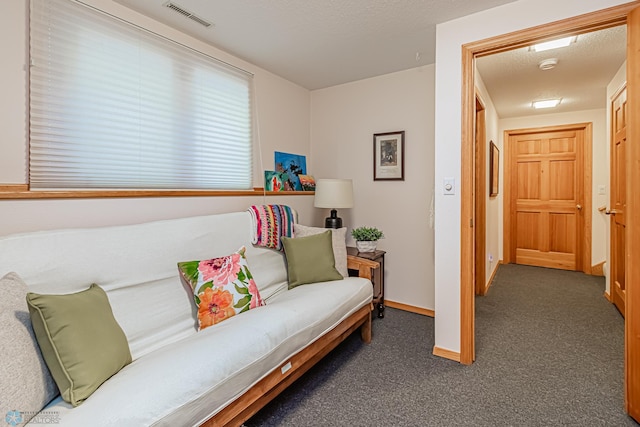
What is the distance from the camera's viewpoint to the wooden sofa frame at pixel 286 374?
4.59ft

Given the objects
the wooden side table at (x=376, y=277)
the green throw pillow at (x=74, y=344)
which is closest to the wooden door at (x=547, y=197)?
the wooden side table at (x=376, y=277)

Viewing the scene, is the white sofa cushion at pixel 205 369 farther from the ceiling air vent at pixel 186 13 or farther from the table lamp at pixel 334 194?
the ceiling air vent at pixel 186 13

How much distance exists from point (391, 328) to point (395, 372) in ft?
2.30

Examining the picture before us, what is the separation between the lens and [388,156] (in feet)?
10.8

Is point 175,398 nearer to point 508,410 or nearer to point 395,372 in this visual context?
point 395,372

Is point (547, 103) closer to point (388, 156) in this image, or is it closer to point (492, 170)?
point (492, 170)

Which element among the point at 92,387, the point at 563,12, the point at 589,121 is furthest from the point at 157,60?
the point at 589,121

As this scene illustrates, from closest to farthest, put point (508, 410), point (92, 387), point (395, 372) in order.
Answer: point (92, 387)
point (508, 410)
point (395, 372)

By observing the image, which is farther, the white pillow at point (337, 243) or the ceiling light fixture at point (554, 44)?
the white pillow at point (337, 243)

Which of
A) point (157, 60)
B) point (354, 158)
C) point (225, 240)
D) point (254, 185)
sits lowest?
point (225, 240)

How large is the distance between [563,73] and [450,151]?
2120 millimetres

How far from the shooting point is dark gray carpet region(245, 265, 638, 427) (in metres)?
1.71

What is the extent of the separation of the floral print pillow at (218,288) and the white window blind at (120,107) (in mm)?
757

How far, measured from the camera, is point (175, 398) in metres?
1.16
